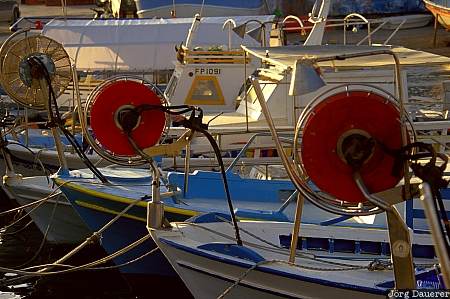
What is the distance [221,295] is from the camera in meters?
7.54

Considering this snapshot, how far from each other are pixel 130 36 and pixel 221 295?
9.58 metres

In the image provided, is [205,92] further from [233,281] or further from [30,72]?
[233,281]

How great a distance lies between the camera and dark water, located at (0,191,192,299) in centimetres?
1078

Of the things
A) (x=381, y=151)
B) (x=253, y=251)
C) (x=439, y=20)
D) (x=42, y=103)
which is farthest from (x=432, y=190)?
(x=439, y=20)

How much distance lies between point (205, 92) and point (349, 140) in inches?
338

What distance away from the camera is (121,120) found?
781 cm

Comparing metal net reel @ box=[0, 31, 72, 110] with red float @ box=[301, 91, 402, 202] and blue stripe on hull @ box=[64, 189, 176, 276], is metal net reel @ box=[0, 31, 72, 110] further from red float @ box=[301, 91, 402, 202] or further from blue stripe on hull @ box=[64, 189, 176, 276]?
red float @ box=[301, 91, 402, 202]

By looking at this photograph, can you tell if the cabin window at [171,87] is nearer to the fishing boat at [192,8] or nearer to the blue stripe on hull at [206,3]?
the fishing boat at [192,8]

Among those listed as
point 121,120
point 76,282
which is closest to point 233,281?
point 121,120

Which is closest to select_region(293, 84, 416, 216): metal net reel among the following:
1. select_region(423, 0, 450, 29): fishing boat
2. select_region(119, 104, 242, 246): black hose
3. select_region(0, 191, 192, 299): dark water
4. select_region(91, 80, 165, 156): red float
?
select_region(119, 104, 242, 246): black hose

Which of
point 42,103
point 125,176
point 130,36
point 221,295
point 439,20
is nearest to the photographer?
point 221,295

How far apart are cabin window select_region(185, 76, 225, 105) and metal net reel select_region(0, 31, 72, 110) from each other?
394 cm

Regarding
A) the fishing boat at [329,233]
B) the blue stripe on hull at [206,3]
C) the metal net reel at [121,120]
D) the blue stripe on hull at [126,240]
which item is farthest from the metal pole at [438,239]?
the blue stripe on hull at [206,3]

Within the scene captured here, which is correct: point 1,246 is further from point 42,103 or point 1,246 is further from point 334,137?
point 334,137
